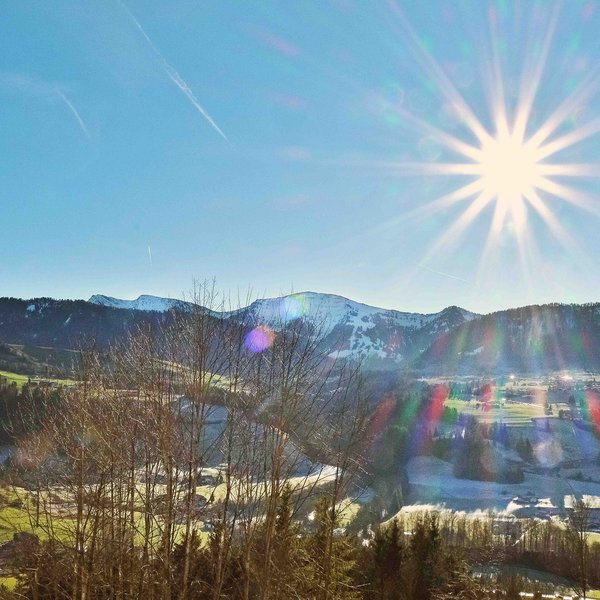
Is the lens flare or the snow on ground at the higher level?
the lens flare

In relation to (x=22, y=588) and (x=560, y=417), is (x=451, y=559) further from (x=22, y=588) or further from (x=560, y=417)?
(x=560, y=417)

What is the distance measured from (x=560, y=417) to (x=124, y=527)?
204378 millimetres

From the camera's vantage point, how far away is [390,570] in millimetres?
25141

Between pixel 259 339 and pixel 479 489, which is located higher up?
pixel 259 339

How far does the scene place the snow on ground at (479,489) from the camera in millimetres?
118312

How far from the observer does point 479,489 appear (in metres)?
132

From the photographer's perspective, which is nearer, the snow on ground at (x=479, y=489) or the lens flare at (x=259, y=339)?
the lens flare at (x=259, y=339)

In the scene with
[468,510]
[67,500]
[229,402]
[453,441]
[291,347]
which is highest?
[291,347]

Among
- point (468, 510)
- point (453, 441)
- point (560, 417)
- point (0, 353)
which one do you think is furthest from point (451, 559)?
point (0, 353)

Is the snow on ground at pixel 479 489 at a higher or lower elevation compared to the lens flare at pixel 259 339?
lower

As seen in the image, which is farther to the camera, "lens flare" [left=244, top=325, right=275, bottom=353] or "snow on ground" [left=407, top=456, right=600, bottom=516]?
"snow on ground" [left=407, top=456, right=600, bottom=516]

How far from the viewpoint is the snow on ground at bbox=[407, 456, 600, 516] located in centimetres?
11831

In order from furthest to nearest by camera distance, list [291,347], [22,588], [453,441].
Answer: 1. [453,441]
2. [22,588]
3. [291,347]

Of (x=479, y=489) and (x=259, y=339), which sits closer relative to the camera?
(x=259, y=339)
